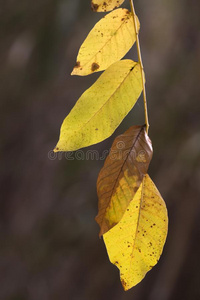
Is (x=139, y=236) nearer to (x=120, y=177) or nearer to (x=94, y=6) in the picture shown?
(x=120, y=177)

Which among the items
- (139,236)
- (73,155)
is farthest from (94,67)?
(73,155)

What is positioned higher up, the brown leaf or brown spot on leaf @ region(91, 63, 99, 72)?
brown spot on leaf @ region(91, 63, 99, 72)

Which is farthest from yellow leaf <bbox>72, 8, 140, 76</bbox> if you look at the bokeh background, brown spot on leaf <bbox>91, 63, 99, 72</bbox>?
the bokeh background

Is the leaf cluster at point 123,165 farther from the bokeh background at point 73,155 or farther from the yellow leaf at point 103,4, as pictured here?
the bokeh background at point 73,155

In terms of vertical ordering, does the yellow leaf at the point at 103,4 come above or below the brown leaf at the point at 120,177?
above

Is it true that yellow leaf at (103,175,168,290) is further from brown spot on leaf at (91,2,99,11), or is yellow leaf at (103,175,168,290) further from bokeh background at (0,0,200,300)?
bokeh background at (0,0,200,300)

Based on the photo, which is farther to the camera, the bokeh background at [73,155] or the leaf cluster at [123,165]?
the bokeh background at [73,155]

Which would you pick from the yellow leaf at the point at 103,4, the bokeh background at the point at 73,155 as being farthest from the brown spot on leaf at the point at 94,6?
the bokeh background at the point at 73,155

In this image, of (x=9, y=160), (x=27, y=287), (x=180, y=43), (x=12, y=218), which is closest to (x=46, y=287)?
(x=27, y=287)
